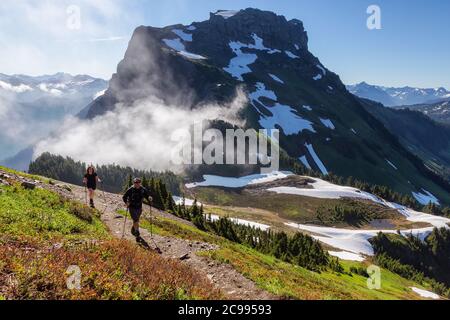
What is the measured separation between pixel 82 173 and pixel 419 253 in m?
127

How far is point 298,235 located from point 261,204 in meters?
82.2

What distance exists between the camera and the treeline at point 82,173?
165 metres

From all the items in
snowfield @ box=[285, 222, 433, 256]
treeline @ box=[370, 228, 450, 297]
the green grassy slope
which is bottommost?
treeline @ box=[370, 228, 450, 297]

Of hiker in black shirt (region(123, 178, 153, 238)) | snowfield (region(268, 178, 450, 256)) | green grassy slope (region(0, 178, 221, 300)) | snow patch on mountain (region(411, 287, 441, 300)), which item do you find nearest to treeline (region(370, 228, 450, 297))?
snowfield (region(268, 178, 450, 256))

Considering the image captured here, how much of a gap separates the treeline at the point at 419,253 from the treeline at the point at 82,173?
8301cm

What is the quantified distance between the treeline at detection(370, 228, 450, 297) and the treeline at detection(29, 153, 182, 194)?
8301 centimetres

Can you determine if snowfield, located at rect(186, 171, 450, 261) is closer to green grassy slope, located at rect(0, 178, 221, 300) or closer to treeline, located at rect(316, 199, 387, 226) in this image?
treeline, located at rect(316, 199, 387, 226)

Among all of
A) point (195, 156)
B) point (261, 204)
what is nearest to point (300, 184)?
point (261, 204)

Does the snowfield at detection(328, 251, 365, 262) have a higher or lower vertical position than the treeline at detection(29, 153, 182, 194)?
lower

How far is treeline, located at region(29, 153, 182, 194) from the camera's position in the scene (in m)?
165

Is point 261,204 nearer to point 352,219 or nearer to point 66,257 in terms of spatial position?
point 352,219

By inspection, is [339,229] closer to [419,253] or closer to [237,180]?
[419,253]

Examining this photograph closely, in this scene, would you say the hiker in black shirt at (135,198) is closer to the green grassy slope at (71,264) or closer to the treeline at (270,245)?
the green grassy slope at (71,264)
